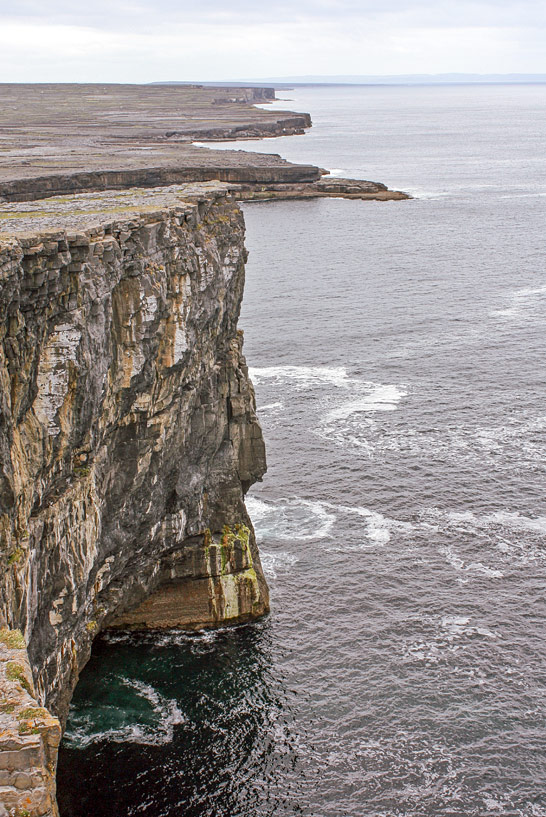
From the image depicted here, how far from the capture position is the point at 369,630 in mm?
55844

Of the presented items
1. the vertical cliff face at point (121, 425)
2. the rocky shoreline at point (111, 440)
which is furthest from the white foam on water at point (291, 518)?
the rocky shoreline at point (111, 440)

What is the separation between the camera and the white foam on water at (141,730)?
A: 47.5 metres

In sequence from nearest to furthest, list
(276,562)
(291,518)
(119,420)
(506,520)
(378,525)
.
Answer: (119,420)
(276,562)
(506,520)
(378,525)
(291,518)

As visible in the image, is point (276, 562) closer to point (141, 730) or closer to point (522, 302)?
point (141, 730)

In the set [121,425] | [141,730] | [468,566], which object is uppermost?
[121,425]

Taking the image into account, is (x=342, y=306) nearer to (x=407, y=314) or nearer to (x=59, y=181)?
(x=407, y=314)

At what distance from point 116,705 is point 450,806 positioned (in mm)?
18990

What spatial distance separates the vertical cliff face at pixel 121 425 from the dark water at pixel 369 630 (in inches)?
175

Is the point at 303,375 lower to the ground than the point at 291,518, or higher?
higher

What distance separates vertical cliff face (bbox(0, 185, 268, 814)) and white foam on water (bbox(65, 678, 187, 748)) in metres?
3.56

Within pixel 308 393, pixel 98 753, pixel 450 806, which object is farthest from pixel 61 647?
pixel 308 393

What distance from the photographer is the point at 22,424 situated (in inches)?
1448

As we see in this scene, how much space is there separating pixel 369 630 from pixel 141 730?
15.6 metres

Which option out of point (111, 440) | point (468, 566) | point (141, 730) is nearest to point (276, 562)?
point (468, 566)
